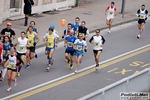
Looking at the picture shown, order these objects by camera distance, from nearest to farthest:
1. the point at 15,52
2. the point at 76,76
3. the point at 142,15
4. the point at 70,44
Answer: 1. the point at 15,52
2. the point at 76,76
3. the point at 70,44
4. the point at 142,15

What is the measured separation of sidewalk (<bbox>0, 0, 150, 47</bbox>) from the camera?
94.2 ft

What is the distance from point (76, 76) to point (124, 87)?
5.23 m

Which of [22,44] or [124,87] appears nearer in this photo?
[124,87]

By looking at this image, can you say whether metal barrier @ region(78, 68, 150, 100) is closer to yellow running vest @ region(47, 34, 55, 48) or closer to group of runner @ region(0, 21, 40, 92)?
group of runner @ region(0, 21, 40, 92)

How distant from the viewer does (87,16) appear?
107 ft

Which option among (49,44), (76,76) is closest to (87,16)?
(49,44)

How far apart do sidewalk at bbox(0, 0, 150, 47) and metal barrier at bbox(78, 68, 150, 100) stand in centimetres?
863

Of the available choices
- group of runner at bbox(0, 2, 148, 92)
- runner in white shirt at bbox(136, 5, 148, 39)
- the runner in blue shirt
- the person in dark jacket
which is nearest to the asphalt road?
group of runner at bbox(0, 2, 148, 92)

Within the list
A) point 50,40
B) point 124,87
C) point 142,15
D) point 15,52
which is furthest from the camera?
point 142,15

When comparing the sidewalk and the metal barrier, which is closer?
the metal barrier

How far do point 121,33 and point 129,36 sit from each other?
0.82 m

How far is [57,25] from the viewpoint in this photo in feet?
96.4

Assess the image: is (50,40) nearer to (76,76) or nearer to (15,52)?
(76,76)

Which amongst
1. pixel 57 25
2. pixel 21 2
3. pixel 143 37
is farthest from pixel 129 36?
pixel 21 2
